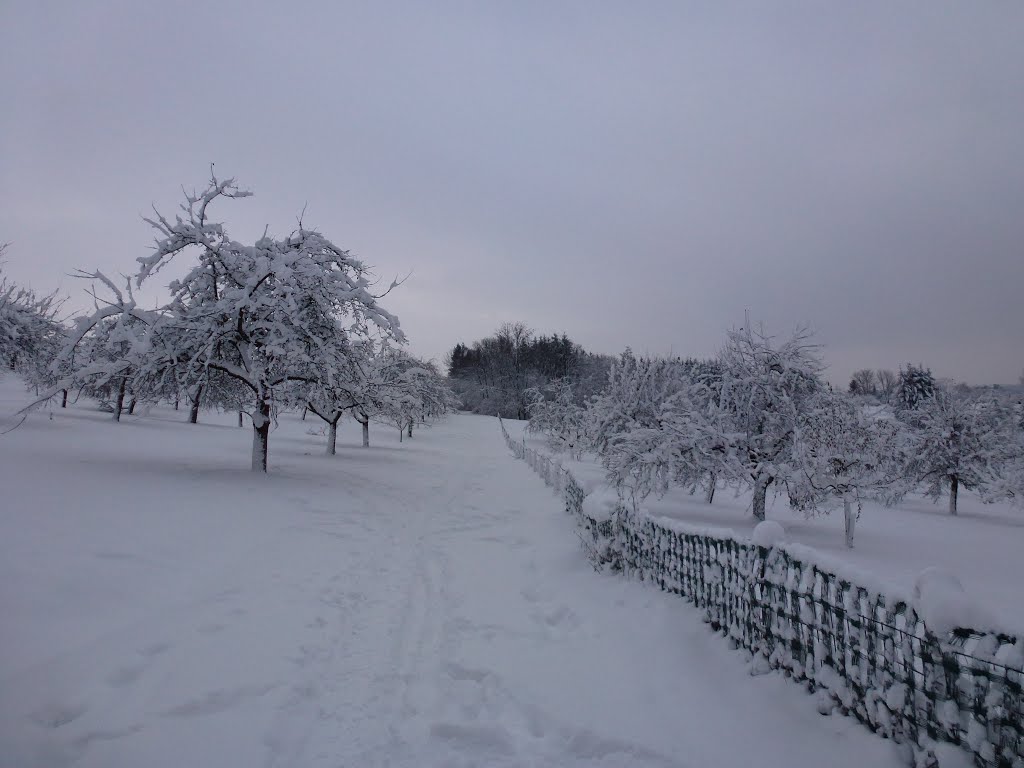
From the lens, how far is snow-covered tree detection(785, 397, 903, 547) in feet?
42.7

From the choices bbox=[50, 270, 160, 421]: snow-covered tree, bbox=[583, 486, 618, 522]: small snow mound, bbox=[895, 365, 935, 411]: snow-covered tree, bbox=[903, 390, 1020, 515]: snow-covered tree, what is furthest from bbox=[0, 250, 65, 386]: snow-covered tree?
bbox=[895, 365, 935, 411]: snow-covered tree

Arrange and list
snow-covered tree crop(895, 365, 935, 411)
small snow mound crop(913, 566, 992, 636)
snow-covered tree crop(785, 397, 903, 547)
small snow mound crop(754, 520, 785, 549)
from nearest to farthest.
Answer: small snow mound crop(913, 566, 992, 636) < small snow mound crop(754, 520, 785, 549) < snow-covered tree crop(785, 397, 903, 547) < snow-covered tree crop(895, 365, 935, 411)

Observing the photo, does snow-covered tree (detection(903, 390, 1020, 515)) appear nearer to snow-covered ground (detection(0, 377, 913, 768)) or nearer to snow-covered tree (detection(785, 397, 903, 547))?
snow-covered tree (detection(785, 397, 903, 547))

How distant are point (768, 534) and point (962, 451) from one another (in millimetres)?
33943

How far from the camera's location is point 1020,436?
33.2m

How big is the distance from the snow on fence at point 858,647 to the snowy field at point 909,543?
0.23 meters

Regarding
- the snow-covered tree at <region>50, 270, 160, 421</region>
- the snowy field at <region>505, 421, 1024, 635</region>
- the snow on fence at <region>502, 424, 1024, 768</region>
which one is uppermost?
the snow-covered tree at <region>50, 270, 160, 421</region>

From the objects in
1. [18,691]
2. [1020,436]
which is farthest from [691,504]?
[1020,436]

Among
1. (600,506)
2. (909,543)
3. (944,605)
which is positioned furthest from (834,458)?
(944,605)

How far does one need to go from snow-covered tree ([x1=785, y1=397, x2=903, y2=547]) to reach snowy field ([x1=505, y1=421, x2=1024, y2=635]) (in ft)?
4.26

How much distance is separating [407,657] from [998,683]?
4345mm

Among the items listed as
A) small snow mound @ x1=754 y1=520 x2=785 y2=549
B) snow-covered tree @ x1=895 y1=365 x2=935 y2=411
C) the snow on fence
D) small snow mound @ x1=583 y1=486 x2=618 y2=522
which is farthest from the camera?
snow-covered tree @ x1=895 y1=365 x2=935 y2=411

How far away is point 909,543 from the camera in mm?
16312

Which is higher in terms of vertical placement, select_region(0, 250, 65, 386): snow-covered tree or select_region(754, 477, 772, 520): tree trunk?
select_region(0, 250, 65, 386): snow-covered tree
